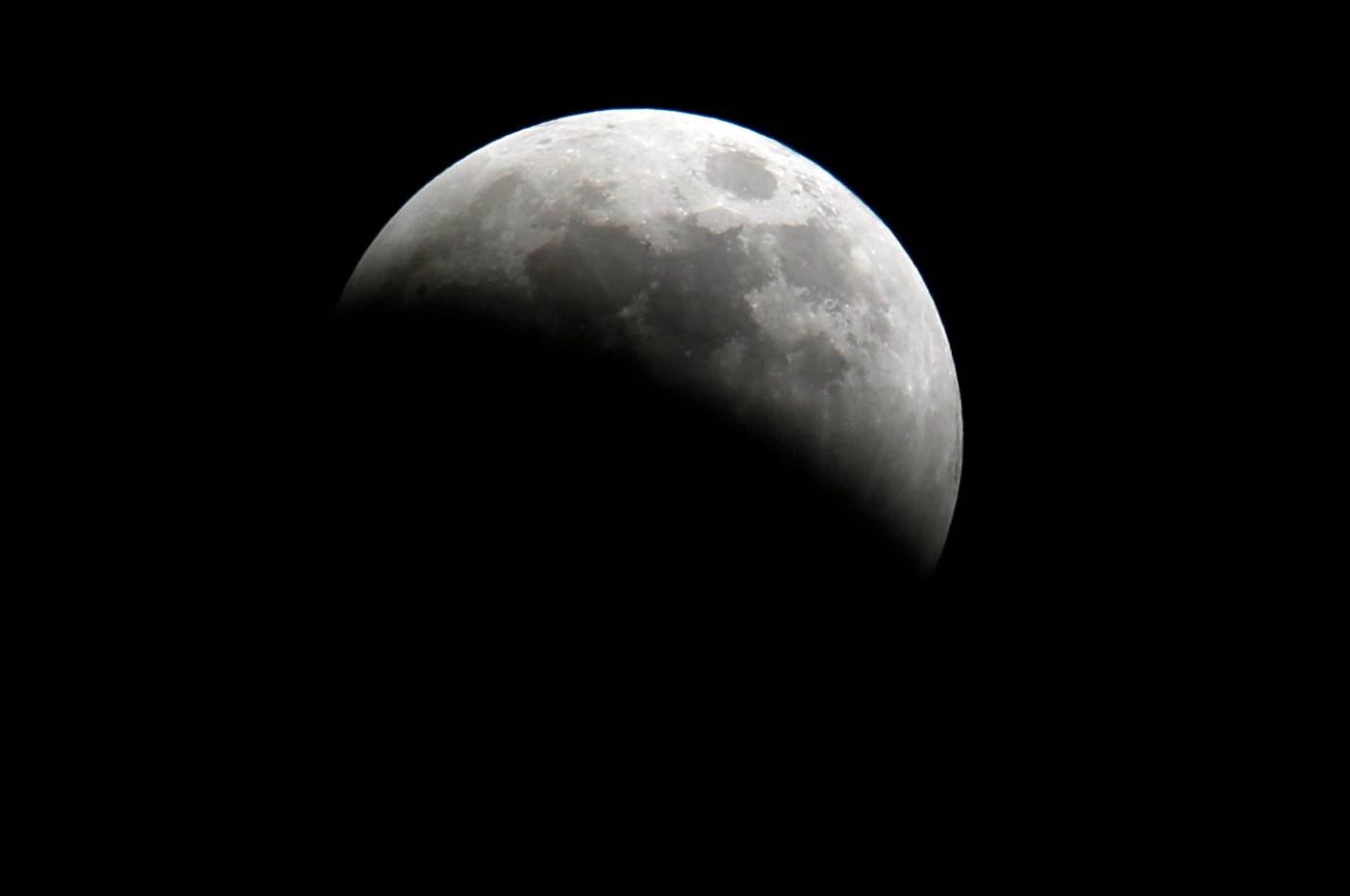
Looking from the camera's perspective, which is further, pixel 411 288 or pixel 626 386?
pixel 411 288

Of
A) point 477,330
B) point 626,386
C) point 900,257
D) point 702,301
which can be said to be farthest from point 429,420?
point 900,257

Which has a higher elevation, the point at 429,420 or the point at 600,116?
the point at 600,116

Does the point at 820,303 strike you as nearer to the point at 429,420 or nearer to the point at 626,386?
the point at 626,386

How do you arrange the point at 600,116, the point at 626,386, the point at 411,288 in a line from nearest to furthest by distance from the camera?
the point at 626,386 < the point at 411,288 < the point at 600,116

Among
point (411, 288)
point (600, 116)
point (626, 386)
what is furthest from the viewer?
point (600, 116)

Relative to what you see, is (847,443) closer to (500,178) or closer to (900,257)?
(900,257)

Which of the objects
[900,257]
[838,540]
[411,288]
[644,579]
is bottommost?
[644,579]
